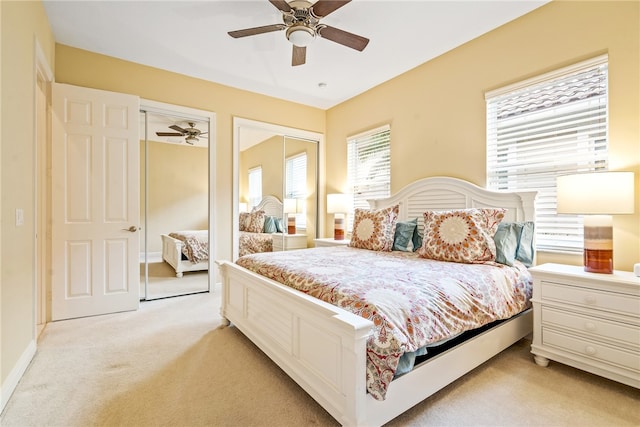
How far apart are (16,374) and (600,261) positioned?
3735 millimetres

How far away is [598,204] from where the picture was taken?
6.23 feet

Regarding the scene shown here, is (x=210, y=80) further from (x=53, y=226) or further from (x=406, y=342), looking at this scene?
(x=406, y=342)

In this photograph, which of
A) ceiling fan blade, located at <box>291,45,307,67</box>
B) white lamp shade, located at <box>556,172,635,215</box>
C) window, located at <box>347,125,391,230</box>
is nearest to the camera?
white lamp shade, located at <box>556,172,635,215</box>

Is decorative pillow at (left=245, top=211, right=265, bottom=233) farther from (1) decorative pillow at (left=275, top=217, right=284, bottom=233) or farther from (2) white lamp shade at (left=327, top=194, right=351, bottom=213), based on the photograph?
(2) white lamp shade at (left=327, top=194, right=351, bottom=213)

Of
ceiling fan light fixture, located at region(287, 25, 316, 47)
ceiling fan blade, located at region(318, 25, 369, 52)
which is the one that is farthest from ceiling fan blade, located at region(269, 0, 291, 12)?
ceiling fan blade, located at region(318, 25, 369, 52)

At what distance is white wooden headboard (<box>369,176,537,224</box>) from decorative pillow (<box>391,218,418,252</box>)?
19 cm

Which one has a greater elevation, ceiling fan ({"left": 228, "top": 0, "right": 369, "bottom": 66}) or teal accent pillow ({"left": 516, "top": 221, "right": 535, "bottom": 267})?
ceiling fan ({"left": 228, "top": 0, "right": 369, "bottom": 66})

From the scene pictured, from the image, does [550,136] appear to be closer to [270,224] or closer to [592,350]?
[592,350]

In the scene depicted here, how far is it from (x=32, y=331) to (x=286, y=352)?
76.1 inches

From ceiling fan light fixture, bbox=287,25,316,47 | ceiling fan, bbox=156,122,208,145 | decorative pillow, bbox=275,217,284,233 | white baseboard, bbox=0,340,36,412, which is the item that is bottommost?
white baseboard, bbox=0,340,36,412

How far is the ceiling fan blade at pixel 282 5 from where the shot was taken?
2187 millimetres

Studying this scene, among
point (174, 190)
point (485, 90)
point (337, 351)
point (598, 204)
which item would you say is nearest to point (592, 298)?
point (598, 204)

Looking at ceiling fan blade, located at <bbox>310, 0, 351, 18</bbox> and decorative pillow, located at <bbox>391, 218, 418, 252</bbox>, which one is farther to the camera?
decorative pillow, located at <bbox>391, 218, 418, 252</bbox>

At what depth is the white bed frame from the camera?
132cm
